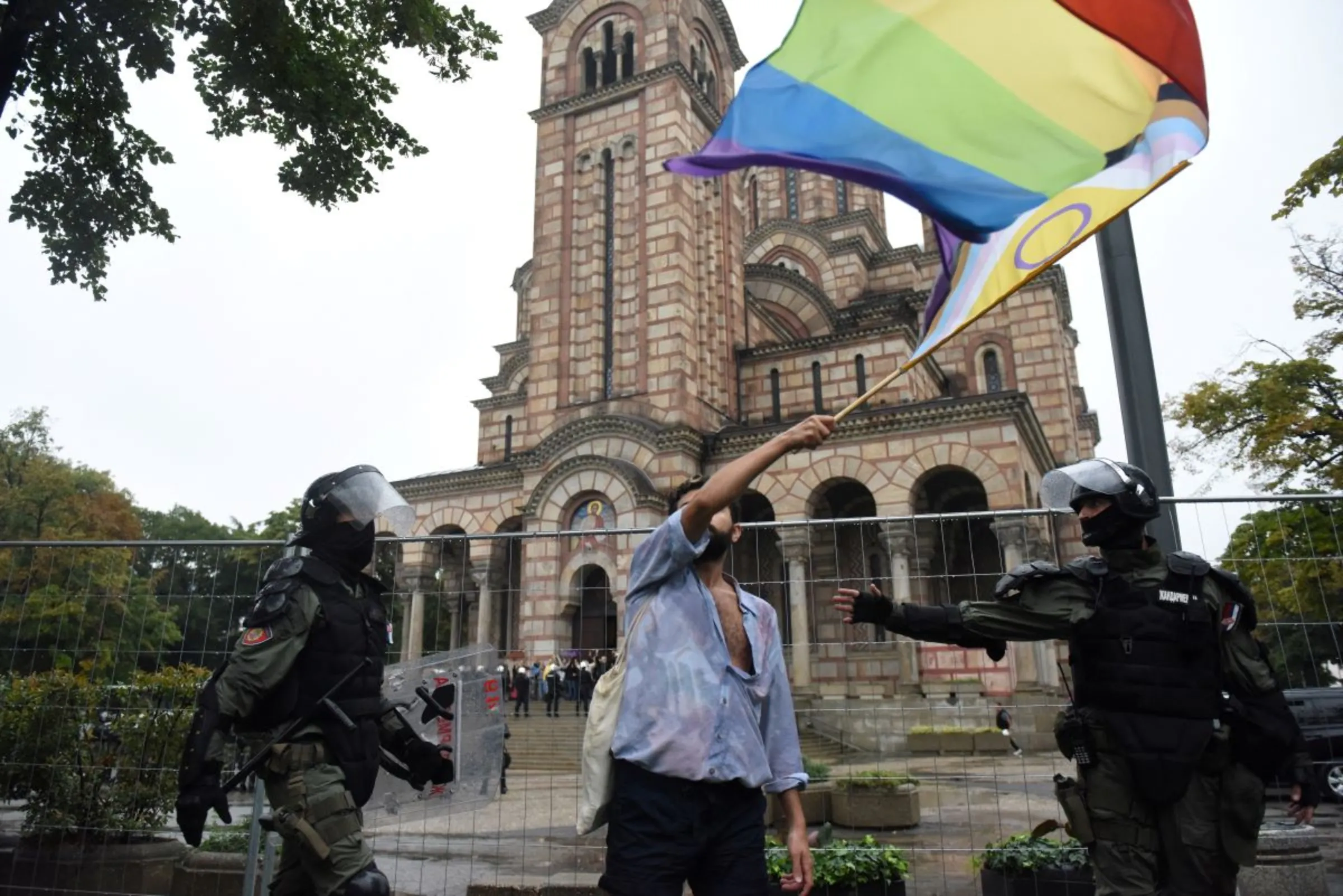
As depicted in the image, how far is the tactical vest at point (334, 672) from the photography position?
3.23 metres

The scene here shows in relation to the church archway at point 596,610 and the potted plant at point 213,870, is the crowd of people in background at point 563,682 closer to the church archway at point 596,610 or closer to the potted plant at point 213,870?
the potted plant at point 213,870

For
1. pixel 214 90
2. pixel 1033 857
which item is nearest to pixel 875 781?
pixel 1033 857

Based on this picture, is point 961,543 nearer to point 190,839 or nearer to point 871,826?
point 871,826

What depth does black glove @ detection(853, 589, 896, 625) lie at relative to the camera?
3.31 meters

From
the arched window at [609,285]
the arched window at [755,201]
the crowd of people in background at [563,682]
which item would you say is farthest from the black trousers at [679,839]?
the arched window at [755,201]

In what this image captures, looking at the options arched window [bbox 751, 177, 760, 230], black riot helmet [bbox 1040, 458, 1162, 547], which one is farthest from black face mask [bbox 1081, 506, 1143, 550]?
arched window [bbox 751, 177, 760, 230]

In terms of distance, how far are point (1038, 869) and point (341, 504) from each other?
4180mm

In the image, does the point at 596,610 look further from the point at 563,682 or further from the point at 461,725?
the point at 461,725

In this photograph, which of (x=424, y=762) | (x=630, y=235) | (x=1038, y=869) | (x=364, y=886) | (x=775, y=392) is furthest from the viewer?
(x=775, y=392)

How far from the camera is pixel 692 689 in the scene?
8.91 feet

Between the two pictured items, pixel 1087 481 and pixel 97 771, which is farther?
pixel 97 771

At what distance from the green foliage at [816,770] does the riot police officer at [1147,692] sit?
4.03m

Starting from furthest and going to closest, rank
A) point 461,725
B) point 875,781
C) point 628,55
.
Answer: point 628,55
point 875,781
point 461,725

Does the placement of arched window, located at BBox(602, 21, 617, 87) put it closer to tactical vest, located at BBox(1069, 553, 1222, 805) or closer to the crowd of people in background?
the crowd of people in background
